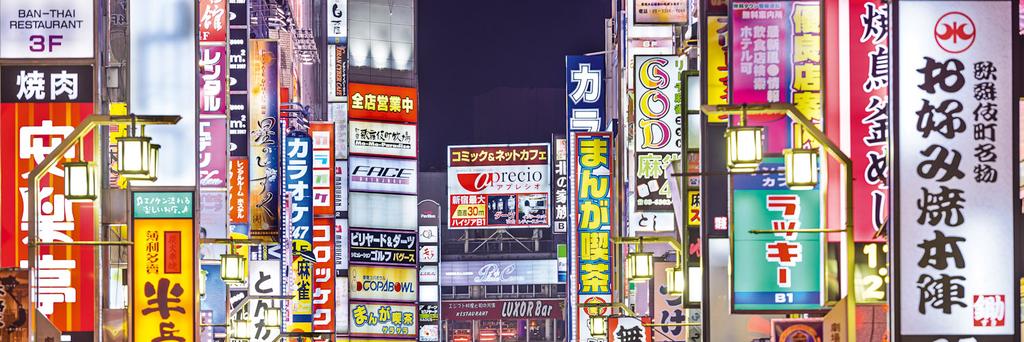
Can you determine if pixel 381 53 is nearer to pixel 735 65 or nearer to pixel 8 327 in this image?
A: pixel 735 65

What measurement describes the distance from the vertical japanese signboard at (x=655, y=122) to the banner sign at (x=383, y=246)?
41.6 ft

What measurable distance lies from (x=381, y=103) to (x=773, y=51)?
80.8 feet

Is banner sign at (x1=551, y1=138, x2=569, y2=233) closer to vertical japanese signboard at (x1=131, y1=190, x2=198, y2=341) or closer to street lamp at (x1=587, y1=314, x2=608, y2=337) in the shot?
street lamp at (x1=587, y1=314, x2=608, y2=337)

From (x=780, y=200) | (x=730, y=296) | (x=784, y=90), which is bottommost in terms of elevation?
(x=730, y=296)

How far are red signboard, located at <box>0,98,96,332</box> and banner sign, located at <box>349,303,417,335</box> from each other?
78.6 ft

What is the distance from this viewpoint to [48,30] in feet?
52.5

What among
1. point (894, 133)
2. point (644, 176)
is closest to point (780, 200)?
point (894, 133)

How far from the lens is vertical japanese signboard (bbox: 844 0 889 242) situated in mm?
14164

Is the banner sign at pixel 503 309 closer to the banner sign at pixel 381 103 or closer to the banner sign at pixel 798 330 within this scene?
the banner sign at pixel 381 103

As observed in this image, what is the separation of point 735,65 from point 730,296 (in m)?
2.57

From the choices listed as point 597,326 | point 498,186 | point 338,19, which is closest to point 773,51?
point 597,326

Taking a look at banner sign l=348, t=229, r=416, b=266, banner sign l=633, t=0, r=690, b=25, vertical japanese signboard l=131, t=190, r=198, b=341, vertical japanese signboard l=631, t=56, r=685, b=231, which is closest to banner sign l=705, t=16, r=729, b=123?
vertical japanese signboard l=131, t=190, r=198, b=341

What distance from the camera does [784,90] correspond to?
15922 mm

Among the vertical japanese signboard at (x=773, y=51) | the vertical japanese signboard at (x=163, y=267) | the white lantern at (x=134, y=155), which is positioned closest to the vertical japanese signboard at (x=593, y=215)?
the vertical japanese signboard at (x=163, y=267)
